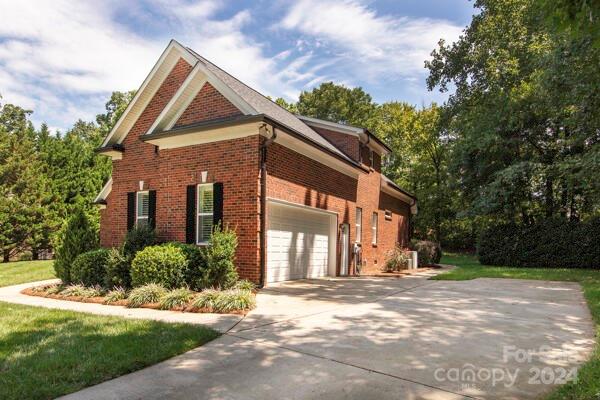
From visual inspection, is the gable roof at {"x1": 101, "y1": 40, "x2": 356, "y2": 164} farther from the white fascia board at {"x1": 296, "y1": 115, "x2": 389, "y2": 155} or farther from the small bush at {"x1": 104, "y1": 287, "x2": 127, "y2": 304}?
the small bush at {"x1": 104, "y1": 287, "x2": 127, "y2": 304}

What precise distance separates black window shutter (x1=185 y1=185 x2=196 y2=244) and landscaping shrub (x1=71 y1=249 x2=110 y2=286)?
6.97 feet

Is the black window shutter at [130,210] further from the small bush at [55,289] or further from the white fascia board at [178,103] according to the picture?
the small bush at [55,289]

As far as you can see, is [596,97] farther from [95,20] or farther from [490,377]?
[95,20]

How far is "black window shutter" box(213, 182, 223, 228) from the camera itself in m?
11.0

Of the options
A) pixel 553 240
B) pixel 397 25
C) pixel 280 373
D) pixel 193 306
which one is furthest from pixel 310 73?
pixel 280 373

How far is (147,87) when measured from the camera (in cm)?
1391

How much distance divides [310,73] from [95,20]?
9.50m

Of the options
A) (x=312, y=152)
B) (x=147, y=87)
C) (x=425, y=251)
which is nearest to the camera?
(x=312, y=152)

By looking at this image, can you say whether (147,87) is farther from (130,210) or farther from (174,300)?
(174,300)

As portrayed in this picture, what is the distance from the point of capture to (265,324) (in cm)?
649

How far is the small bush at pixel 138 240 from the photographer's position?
10.8m

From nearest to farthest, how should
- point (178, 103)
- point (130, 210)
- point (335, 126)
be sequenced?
1. point (178, 103)
2. point (130, 210)
3. point (335, 126)

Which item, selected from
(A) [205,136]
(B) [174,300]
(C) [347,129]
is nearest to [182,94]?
(A) [205,136]

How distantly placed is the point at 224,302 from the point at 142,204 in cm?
701
